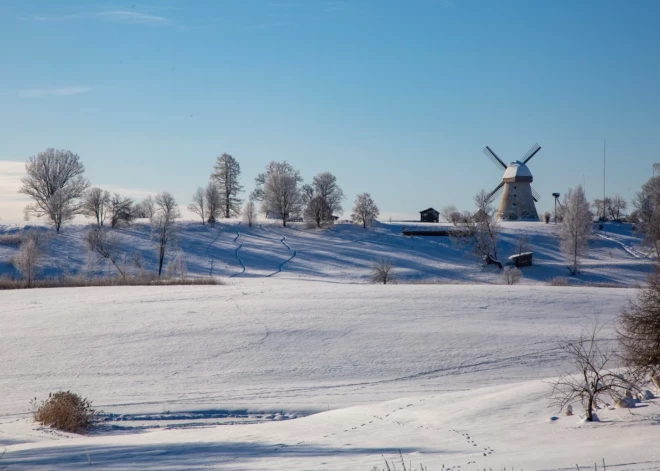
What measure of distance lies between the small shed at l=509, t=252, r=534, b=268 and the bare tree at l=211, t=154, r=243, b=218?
50.6m

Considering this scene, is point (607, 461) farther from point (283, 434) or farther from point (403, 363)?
point (403, 363)

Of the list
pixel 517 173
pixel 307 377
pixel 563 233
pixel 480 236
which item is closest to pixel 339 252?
pixel 480 236

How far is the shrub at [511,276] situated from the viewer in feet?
189

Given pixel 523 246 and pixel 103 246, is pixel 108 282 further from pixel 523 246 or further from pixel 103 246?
pixel 523 246

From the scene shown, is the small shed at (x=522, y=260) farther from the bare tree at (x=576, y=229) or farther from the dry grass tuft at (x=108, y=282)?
the dry grass tuft at (x=108, y=282)

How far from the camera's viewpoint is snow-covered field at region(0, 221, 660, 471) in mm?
12250

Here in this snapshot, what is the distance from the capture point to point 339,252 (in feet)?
251

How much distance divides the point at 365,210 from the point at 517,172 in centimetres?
2354

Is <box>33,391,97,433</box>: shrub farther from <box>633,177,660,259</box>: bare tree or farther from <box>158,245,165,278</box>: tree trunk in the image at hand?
<box>633,177,660,259</box>: bare tree

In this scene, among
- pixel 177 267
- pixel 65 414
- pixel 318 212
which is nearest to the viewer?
pixel 65 414

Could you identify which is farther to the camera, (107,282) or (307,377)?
(107,282)

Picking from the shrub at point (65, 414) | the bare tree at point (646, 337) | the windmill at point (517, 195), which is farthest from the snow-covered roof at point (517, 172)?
the shrub at point (65, 414)

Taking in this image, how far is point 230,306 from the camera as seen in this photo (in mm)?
33938

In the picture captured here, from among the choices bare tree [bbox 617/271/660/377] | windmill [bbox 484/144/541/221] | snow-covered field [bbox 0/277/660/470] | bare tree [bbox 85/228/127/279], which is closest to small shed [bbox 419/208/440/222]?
windmill [bbox 484/144/541/221]
